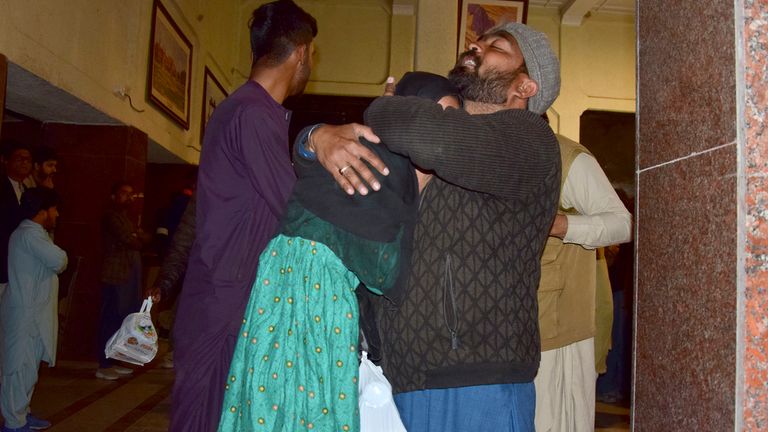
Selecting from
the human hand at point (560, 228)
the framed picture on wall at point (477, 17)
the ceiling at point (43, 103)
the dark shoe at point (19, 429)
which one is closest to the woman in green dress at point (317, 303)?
the human hand at point (560, 228)

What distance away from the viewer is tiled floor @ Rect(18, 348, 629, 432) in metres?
Answer: 4.51

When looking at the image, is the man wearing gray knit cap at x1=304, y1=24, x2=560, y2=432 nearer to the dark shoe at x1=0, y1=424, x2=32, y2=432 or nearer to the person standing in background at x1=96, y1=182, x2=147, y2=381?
the dark shoe at x1=0, y1=424, x2=32, y2=432

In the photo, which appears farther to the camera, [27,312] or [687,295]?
[27,312]

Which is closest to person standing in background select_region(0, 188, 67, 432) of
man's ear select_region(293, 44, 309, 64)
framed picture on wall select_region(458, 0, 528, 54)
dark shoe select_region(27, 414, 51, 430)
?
dark shoe select_region(27, 414, 51, 430)

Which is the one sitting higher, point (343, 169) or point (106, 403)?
point (343, 169)

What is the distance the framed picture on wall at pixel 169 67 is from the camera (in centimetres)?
750

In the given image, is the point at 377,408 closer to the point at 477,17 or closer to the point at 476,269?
the point at 476,269

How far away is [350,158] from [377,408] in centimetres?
48

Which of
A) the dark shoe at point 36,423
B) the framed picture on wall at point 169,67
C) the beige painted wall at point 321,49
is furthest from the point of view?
the framed picture on wall at point 169,67

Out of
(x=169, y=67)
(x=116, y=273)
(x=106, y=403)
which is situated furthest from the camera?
(x=169, y=67)

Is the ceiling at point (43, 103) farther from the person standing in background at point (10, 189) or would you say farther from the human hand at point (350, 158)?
the human hand at point (350, 158)

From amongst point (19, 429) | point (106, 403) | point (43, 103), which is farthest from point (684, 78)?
point (43, 103)

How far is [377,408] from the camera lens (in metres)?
1.30

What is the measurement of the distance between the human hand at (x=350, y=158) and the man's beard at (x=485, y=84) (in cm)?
44
